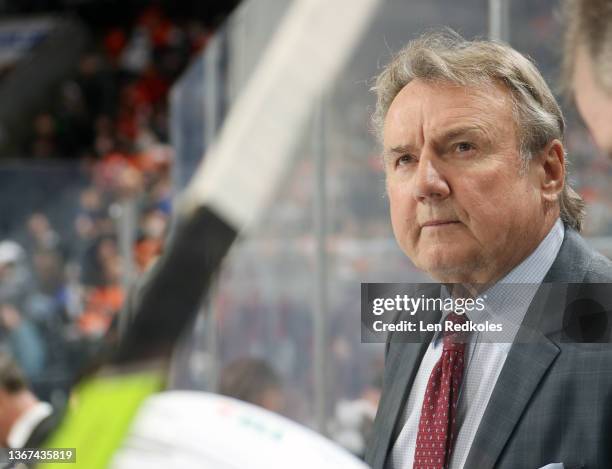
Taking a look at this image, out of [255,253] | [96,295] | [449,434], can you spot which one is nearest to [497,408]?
[449,434]

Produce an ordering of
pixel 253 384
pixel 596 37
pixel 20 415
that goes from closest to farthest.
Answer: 1. pixel 596 37
2. pixel 253 384
3. pixel 20 415

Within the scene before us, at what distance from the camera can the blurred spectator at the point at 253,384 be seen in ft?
1.89

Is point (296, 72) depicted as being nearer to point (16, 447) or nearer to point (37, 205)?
point (16, 447)

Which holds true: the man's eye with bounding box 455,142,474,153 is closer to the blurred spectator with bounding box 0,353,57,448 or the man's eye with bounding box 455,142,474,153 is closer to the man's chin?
the man's chin

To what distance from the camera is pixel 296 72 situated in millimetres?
324

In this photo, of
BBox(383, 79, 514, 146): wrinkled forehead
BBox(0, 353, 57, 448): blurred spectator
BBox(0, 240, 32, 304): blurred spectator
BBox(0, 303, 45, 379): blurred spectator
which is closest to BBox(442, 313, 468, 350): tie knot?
BBox(383, 79, 514, 146): wrinkled forehead

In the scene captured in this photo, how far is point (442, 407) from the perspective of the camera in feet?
1.59

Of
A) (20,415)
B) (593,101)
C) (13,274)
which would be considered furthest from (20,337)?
(593,101)

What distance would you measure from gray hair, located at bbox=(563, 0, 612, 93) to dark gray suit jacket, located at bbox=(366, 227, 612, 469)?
0.12 meters

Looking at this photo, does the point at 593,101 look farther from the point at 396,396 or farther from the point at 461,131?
the point at 396,396

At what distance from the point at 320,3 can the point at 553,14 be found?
0.70 ft

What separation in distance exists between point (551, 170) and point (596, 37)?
110mm

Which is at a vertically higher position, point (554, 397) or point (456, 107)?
point (456, 107)

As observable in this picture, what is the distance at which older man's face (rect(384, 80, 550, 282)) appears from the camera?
46 centimetres
